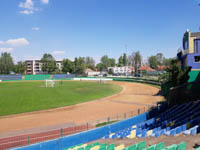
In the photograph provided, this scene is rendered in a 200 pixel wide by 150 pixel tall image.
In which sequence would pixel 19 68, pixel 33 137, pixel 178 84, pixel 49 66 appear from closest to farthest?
pixel 33 137 < pixel 178 84 < pixel 49 66 < pixel 19 68

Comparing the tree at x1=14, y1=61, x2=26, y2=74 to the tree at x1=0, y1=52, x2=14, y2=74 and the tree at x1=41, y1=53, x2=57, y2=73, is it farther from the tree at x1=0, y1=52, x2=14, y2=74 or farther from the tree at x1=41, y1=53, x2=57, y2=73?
the tree at x1=41, y1=53, x2=57, y2=73

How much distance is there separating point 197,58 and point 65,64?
10041 cm

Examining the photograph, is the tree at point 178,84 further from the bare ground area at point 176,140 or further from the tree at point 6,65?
the tree at point 6,65

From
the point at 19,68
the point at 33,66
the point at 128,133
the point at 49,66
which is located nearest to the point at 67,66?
the point at 49,66

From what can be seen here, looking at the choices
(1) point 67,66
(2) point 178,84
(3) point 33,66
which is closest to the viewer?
(2) point 178,84

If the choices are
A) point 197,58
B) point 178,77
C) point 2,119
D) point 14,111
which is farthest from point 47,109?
point 197,58

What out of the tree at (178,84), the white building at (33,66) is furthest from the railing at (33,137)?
the white building at (33,66)

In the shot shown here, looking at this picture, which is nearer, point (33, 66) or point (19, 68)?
point (19, 68)

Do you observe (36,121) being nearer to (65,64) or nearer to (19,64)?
(65,64)

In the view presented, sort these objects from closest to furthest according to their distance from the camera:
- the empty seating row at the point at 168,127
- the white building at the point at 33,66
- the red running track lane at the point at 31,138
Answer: the empty seating row at the point at 168,127
the red running track lane at the point at 31,138
the white building at the point at 33,66

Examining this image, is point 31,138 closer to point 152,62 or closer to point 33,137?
point 33,137

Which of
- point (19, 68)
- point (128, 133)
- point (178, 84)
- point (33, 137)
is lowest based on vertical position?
point (33, 137)

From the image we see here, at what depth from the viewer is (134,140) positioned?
40.9 ft

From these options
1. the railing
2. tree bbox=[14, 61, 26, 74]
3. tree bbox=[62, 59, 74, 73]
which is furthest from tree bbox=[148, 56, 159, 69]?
the railing
